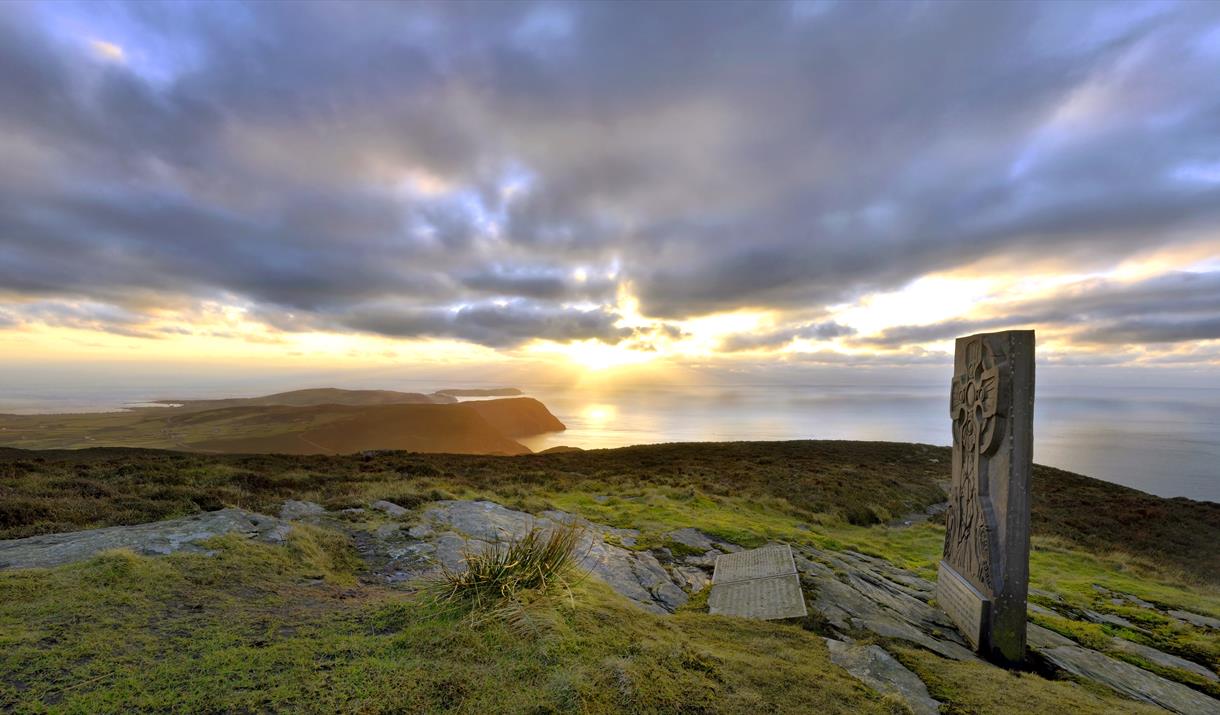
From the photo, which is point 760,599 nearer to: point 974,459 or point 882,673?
point 882,673

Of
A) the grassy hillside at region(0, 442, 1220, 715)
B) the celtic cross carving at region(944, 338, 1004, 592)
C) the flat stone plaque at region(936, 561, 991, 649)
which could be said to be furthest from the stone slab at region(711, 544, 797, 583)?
the celtic cross carving at region(944, 338, 1004, 592)

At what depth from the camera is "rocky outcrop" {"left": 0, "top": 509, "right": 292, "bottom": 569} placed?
4.32m

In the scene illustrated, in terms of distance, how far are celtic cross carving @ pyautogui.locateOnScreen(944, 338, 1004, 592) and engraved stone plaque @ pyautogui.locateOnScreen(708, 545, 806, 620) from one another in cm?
215

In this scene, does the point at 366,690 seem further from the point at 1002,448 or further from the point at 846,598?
the point at 1002,448

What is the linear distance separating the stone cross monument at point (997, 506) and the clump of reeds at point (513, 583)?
4653 mm

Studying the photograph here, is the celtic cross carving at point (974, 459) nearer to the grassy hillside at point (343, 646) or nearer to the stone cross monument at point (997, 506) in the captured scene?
the stone cross monument at point (997, 506)

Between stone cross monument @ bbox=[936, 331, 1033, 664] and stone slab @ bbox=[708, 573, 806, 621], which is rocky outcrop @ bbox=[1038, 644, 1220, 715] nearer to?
stone cross monument @ bbox=[936, 331, 1033, 664]

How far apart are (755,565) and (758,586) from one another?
847 millimetres

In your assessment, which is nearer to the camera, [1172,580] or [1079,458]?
[1172,580]

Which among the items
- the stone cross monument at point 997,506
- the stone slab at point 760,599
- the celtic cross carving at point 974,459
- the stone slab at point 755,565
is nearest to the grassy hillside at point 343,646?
the stone slab at point 760,599

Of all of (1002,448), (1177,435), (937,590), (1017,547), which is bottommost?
(1177,435)

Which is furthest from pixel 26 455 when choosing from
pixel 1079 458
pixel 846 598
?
pixel 1079 458

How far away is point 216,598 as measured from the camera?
12.0 ft

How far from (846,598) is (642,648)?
11.1 feet
